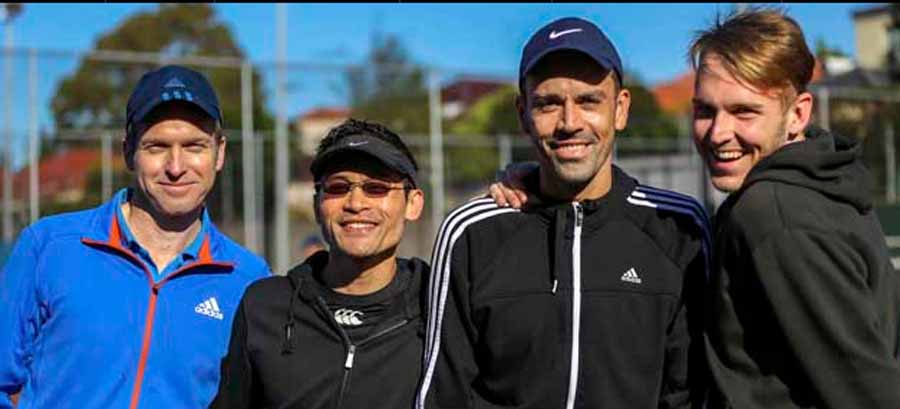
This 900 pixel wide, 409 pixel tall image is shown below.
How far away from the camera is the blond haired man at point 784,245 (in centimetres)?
256

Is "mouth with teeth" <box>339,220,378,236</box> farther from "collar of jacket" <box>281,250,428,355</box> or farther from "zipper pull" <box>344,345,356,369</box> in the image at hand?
"zipper pull" <box>344,345,356,369</box>

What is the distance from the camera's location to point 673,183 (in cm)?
1373

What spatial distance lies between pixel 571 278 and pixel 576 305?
0.07 meters

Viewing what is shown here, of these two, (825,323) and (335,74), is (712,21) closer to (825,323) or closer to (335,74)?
(825,323)

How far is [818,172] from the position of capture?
8.86ft

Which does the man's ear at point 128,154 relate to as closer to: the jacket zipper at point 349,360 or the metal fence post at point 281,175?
the jacket zipper at point 349,360

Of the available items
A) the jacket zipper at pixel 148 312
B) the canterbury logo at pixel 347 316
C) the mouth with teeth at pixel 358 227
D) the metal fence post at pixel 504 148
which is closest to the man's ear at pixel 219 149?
the jacket zipper at pixel 148 312

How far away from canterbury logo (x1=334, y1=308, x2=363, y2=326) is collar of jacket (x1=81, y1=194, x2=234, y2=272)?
1.58 ft

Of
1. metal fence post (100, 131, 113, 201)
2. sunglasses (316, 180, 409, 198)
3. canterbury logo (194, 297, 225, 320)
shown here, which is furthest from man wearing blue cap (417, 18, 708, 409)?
metal fence post (100, 131, 113, 201)

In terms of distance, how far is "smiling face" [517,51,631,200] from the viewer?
3.04 meters

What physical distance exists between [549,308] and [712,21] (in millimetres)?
901

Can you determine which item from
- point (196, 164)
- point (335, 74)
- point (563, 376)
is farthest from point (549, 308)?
point (335, 74)

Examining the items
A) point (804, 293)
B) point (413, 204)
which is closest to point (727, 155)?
point (804, 293)

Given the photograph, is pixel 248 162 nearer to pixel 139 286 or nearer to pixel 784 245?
pixel 139 286
